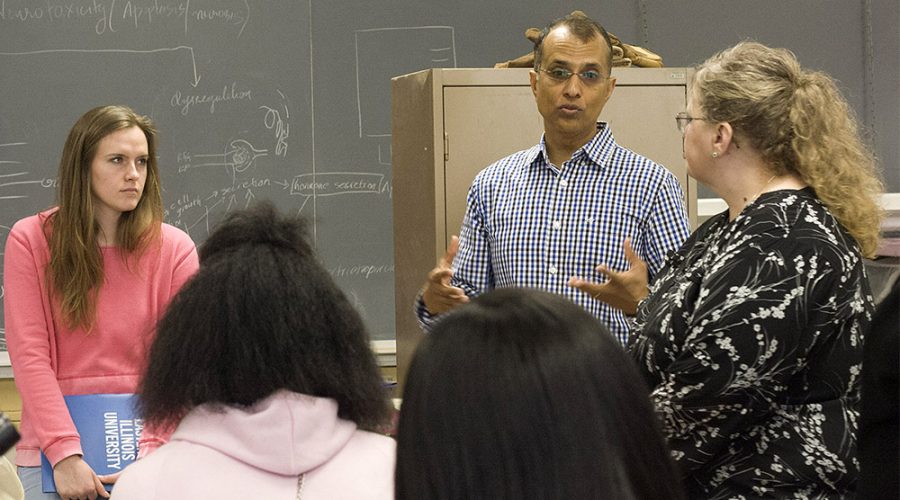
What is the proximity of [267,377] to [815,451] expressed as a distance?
85 centimetres

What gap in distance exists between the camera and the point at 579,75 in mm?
2727

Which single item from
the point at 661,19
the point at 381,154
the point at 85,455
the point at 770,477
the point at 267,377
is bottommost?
the point at 85,455

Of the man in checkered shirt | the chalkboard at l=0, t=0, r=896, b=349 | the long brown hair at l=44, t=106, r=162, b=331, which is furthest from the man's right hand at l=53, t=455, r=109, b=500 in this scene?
the chalkboard at l=0, t=0, r=896, b=349

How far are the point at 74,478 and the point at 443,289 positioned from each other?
0.94 meters

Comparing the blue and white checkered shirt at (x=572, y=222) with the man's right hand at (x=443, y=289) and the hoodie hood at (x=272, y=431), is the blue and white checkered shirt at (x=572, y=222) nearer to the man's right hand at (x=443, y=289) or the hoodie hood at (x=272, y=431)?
the man's right hand at (x=443, y=289)

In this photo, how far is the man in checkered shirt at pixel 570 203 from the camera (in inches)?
106

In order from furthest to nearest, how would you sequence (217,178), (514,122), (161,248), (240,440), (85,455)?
1. (217,178)
2. (514,122)
3. (161,248)
4. (85,455)
5. (240,440)

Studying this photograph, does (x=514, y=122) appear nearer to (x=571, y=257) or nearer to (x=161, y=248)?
(x=571, y=257)

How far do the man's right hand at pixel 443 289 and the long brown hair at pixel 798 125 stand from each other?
2.46ft

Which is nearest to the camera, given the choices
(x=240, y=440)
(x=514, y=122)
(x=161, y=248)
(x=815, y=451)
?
(x=240, y=440)

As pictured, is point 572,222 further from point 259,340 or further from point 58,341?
point 259,340

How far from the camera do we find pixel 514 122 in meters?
3.10

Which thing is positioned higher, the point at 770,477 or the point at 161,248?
the point at 161,248

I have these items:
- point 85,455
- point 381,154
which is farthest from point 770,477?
point 381,154
